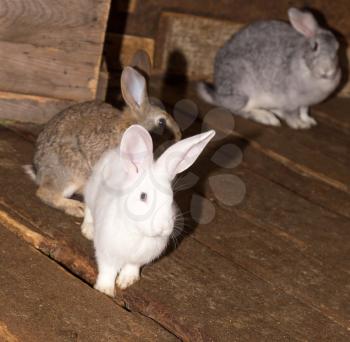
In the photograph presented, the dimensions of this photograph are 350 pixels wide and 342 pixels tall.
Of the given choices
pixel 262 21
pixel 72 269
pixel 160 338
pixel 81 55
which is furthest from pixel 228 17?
pixel 160 338

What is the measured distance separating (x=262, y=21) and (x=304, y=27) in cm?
31

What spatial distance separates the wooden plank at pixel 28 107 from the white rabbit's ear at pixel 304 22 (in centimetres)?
189

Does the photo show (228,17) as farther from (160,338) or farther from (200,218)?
(160,338)

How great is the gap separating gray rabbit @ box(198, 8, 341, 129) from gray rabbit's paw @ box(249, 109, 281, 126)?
0.10 feet

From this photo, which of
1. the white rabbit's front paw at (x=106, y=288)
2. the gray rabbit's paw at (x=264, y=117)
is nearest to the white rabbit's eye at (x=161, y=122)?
the white rabbit's front paw at (x=106, y=288)

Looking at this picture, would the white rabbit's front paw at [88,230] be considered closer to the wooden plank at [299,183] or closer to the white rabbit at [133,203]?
the white rabbit at [133,203]

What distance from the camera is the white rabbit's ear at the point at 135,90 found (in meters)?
3.29

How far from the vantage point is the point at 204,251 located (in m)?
3.21

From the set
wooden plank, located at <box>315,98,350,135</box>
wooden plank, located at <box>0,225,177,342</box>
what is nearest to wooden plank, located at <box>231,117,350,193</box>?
wooden plank, located at <box>315,98,350,135</box>

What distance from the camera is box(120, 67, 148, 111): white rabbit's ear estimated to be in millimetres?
3291

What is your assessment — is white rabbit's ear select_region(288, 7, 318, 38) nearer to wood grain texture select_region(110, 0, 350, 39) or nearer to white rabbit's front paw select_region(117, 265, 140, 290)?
wood grain texture select_region(110, 0, 350, 39)

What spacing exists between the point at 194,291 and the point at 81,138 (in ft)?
2.96

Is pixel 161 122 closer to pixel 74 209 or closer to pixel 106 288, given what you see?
A: pixel 74 209

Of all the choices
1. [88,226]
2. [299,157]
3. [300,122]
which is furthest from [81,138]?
[300,122]
